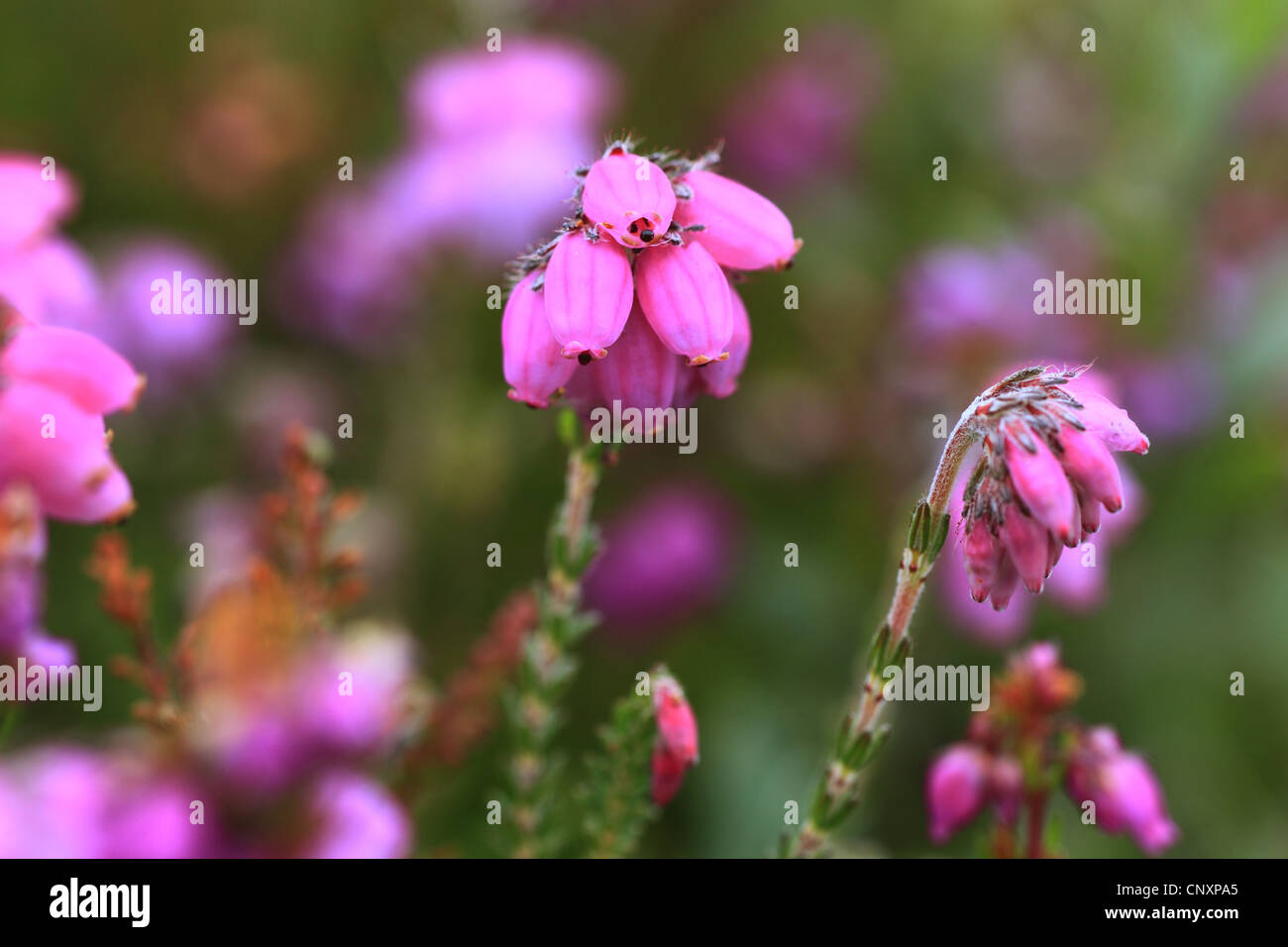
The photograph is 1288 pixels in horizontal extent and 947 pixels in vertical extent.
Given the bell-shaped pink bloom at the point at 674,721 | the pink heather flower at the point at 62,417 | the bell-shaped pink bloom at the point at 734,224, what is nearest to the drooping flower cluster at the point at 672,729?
the bell-shaped pink bloom at the point at 674,721

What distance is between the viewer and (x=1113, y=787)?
1537 mm

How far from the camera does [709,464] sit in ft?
10.8

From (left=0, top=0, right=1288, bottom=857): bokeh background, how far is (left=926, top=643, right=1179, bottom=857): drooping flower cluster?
0.83 m

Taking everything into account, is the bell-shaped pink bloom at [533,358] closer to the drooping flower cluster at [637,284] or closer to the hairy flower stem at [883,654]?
the drooping flower cluster at [637,284]

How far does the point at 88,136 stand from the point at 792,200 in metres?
1.92

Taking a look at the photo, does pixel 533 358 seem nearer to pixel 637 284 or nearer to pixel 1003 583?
pixel 637 284

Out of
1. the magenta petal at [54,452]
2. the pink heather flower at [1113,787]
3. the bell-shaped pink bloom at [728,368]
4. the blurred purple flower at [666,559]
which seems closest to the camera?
the magenta petal at [54,452]

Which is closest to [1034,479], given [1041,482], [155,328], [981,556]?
[1041,482]

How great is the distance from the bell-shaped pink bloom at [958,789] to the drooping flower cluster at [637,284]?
0.56 metres

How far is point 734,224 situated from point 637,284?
0.39ft

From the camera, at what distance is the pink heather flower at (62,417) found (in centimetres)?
114

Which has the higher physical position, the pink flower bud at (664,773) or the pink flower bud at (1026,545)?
the pink flower bud at (1026,545)

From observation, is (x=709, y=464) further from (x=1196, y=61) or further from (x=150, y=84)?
(x=150, y=84)

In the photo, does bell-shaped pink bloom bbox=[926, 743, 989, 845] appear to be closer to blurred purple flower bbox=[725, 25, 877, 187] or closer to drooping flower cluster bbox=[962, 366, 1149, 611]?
drooping flower cluster bbox=[962, 366, 1149, 611]
